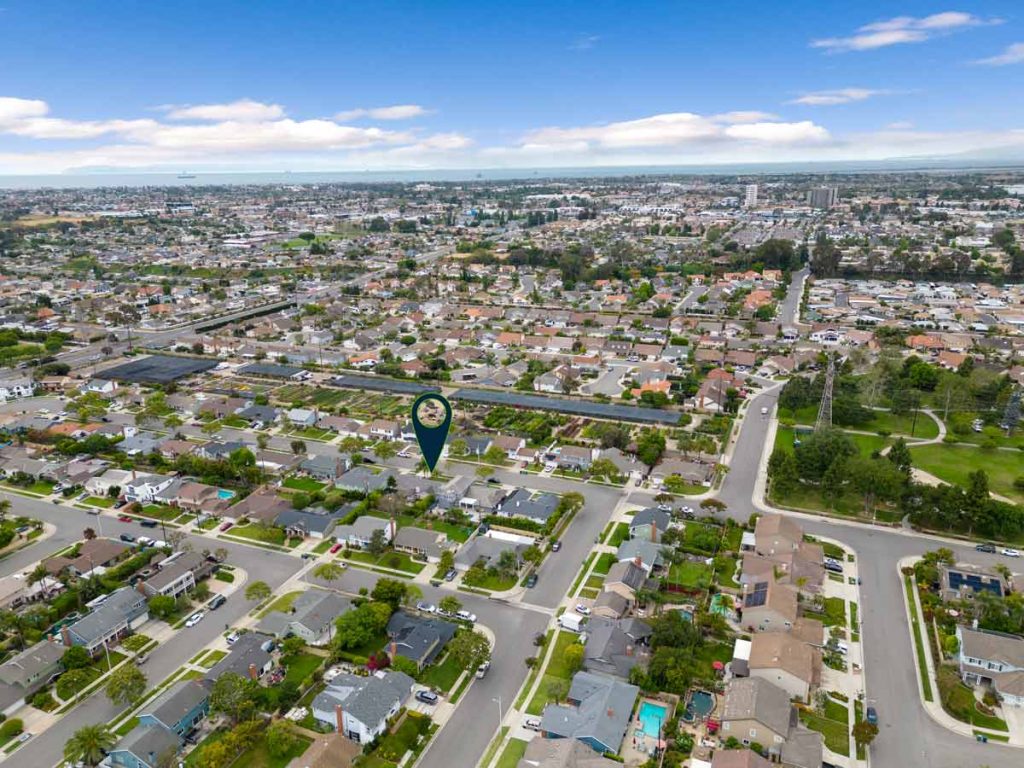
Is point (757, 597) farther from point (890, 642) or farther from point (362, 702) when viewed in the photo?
point (362, 702)

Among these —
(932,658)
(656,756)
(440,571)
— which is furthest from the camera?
(440,571)

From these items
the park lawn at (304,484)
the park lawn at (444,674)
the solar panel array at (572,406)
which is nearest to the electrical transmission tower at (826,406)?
the solar panel array at (572,406)

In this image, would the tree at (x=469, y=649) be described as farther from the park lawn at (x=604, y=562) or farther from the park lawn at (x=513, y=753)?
the park lawn at (x=604, y=562)

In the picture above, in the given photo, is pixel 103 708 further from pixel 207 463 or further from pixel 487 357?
pixel 487 357

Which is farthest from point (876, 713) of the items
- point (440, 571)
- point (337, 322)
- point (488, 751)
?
point (337, 322)

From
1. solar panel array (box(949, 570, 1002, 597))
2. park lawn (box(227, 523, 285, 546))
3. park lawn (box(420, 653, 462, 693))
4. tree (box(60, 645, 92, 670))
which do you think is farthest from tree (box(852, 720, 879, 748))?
tree (box(60, 645, 92, 670))

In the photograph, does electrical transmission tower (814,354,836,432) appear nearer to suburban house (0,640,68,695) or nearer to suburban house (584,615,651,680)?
suburban house (584,615,651,680)
